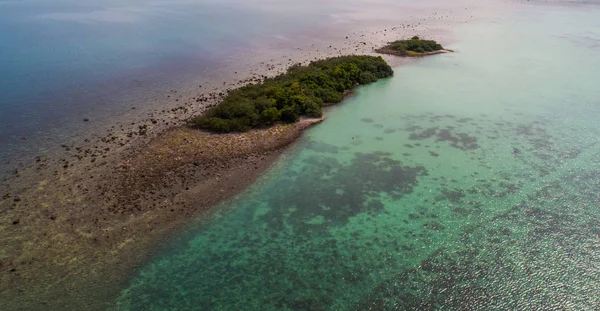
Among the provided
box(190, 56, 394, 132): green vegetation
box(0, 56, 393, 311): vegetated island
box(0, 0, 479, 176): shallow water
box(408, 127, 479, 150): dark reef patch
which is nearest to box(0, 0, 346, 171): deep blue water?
box(0, 0, 479, 176): shallow water

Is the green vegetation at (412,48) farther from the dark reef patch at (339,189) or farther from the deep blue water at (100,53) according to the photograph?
the dark reef patch at (339,189)

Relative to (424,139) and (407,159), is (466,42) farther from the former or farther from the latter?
(407,159)

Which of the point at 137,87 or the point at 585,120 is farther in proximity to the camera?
the point at 137,87

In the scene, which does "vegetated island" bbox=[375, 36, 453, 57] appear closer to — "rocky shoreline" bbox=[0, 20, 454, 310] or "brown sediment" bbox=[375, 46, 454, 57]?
"brown sediment" bbox=[375, 46, 454, 57]

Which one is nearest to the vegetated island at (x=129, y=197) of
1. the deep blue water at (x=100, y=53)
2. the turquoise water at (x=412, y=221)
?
the turquoise water at (x=412, y=221)

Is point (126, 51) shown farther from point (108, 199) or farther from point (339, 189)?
point (339, 189)

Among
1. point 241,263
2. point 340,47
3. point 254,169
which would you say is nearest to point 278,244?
point 241,263
